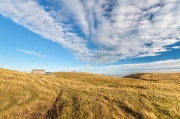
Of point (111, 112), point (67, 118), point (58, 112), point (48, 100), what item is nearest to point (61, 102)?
point (48, 100)

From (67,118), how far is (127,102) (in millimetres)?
8853

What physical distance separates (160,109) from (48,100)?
54.1 ft

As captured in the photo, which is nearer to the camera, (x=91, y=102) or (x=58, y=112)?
(x=58, y=112)

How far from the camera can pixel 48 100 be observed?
27703 mm

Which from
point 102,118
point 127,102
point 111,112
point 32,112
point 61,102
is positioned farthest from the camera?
point 61,102

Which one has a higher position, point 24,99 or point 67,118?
point 24,99

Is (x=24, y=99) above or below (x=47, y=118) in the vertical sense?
above

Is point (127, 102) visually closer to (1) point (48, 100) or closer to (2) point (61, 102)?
(2) point (61, 102)

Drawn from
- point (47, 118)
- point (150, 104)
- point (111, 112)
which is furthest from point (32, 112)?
point (150, 104)

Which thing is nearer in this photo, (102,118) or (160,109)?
(102,118)

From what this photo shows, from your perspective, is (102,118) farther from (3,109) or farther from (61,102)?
(3,109)

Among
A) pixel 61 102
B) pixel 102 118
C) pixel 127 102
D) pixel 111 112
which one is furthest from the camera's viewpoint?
pixel 61 102

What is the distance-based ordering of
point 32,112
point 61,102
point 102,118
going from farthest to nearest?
point 61,102 < point 32,112 < point 102,118

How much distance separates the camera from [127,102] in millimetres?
24312
